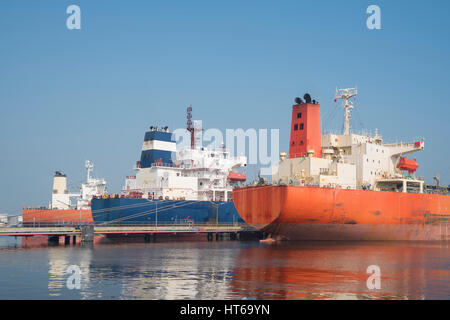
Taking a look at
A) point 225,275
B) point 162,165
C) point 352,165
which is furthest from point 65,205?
point 225,275

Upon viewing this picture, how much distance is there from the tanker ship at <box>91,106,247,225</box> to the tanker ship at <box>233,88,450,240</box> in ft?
19.4

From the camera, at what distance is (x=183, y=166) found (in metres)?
38.5

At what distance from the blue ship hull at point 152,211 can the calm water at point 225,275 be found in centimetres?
989

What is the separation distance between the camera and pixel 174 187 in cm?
3581

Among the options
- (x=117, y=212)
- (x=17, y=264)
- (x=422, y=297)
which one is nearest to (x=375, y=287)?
(x=422, y=297)

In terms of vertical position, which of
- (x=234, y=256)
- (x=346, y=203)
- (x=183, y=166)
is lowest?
(x=234, y=256)

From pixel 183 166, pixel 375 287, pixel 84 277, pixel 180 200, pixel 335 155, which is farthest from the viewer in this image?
pixel 183 166

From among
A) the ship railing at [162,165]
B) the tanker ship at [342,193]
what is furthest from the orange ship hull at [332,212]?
the ship railing at [162,165]

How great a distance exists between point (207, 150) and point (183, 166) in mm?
2301

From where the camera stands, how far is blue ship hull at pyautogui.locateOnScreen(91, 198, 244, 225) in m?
32.2

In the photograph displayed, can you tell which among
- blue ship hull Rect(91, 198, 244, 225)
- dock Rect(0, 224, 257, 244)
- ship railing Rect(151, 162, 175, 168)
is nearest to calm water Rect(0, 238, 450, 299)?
dock Rect(0, 224, 257, 244)

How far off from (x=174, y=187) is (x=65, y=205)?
16.7 m

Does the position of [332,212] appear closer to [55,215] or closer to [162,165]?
[162,165]
